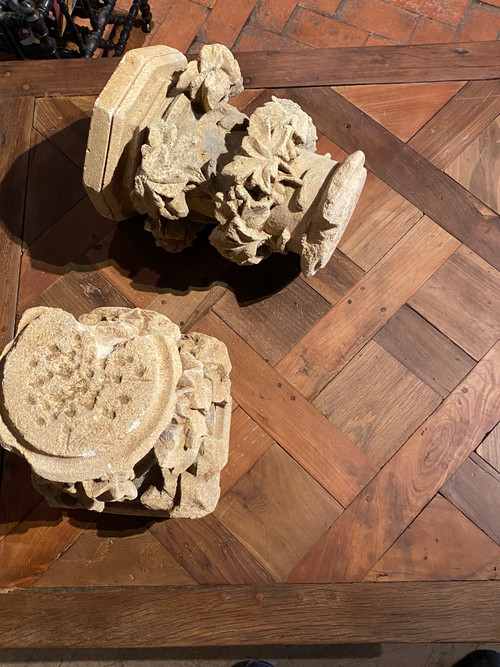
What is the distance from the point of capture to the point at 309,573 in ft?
5.39

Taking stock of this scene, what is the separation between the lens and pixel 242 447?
1.71 m

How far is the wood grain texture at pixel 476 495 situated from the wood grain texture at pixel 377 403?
7.7 inches

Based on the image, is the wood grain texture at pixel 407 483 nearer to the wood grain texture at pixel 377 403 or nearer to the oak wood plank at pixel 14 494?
the wood grain texture at pixel 377 403

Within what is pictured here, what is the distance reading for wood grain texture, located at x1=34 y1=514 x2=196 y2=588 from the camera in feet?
5.44

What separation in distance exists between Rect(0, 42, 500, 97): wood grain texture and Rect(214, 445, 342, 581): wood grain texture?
131cm

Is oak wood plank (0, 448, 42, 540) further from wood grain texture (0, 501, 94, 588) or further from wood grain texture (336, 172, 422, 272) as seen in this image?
wood grain texture (336, 172, 422, 272)

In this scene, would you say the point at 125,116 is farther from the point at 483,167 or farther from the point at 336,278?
the point at 483,167

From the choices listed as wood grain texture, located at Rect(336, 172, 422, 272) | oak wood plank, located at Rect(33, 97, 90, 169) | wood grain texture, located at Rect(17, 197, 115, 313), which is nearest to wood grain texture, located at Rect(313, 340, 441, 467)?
wood grain texture, located at Rect(336, 172, 422, 272)

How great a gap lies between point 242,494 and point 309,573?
12.0 inches

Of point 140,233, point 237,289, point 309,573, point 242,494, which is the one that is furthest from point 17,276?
point 309,573

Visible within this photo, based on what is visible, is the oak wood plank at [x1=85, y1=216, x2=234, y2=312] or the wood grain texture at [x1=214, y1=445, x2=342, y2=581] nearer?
the wood grain texture at [x1=214, y1=445, x2=342, y2=581]

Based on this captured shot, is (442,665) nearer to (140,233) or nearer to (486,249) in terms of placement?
(486,249)

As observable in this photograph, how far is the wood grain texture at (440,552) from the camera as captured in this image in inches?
64.4

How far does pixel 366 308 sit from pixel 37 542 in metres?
1.27
